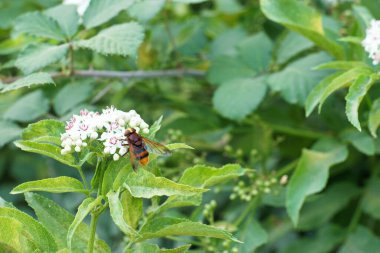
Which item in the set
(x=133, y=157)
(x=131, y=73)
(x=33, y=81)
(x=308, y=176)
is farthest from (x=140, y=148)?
(x=131, y=73)

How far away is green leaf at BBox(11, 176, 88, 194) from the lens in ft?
2.96

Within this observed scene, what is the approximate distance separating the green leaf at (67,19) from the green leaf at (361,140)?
0.61m

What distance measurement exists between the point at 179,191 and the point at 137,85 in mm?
833

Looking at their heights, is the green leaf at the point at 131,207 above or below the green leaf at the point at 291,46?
above

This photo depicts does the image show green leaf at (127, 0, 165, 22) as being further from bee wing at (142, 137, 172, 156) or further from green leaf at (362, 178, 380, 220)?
green leaf at (362, 178, 380, 220)

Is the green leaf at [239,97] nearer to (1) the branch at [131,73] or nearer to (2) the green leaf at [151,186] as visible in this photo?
(1) the branch at [131,73]

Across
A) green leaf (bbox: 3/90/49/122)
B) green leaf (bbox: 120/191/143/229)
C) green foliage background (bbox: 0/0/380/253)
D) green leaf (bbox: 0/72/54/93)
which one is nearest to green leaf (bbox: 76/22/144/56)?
green foliage background (bbox: 0/0/380/253)

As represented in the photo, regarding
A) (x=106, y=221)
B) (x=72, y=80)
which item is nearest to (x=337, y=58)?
(x=72, y=80)

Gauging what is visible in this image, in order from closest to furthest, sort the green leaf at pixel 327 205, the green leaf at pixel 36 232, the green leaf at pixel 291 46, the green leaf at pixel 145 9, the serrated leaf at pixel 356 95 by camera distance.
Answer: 1. the green leaf at pixel 36 232
2. the serrated leaf at pixel 356 95
3. the green leaf at pixel 145 9
4. the green leaf at pixel 291 46
5. the green leaf at pixel 327 205

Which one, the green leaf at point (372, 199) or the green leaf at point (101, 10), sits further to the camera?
the green leaf at point (372, 199)

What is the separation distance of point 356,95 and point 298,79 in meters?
0.34

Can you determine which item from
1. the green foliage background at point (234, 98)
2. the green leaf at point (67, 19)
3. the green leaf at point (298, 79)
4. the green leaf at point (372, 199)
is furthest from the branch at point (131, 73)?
the green leaf at point (372, 199)

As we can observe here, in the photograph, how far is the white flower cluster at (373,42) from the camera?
1.16 meters

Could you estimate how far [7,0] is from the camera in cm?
188
